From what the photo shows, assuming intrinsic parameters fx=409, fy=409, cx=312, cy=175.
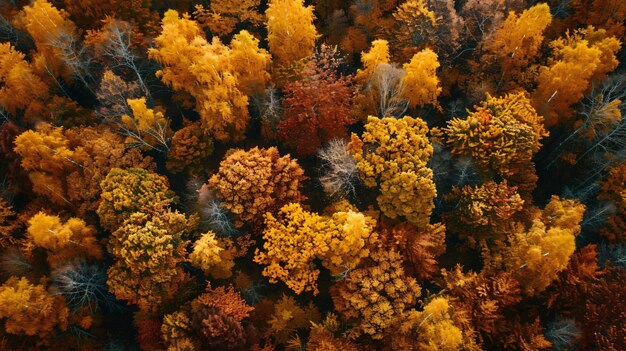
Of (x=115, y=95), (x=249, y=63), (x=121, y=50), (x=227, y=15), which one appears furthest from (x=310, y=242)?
(x=227, y=15)

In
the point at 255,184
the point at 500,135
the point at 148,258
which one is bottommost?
the point at 148,258

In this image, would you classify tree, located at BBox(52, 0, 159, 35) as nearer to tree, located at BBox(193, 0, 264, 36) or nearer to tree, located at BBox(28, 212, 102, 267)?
tree, located at BBox(193, 0, 264, 36)

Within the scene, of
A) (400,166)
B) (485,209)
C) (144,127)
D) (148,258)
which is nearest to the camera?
(148,258)

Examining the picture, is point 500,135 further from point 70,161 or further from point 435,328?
point 70,161

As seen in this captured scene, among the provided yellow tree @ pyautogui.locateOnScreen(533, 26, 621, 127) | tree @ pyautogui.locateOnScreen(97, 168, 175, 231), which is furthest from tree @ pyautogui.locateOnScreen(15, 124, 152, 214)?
yellow tree @ pyautogui.locateOnScreen(533, 26, 621, 127)

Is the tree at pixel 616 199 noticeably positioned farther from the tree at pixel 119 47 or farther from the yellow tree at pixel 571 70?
the tree at pixel 119 47

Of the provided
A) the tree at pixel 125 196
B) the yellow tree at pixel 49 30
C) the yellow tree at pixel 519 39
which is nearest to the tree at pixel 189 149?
the tree at pixel 125 196

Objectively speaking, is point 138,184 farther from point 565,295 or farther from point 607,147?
point 607,147
